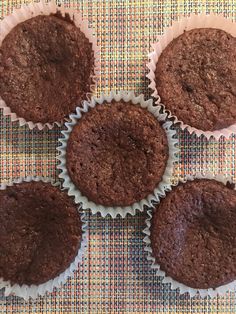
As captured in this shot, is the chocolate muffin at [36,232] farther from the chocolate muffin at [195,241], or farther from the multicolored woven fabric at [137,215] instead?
the chocolate muffin at [195,241]

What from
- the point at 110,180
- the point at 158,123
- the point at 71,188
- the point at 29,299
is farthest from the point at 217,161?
the point at 29,299

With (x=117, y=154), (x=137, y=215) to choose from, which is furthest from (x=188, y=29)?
(x=137, y=215)

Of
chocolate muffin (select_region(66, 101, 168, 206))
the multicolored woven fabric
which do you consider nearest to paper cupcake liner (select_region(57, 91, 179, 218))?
chocolate muffin (select_region(66, 101, 168, 206))

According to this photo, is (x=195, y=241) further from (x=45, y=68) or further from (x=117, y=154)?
(x=45, y=68)

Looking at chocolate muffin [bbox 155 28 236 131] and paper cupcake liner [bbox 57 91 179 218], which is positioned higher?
chocolate muffin [bbox 155 28 236 131]

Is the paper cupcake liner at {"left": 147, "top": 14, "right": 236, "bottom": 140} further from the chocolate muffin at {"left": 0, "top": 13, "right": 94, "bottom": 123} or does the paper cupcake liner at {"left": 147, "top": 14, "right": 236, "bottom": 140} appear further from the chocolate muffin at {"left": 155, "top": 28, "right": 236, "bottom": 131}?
the chocolate muffin at {"left": 0, "top": 13, "right": 94, "bottom": 123}

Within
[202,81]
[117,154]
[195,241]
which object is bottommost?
[195,241]

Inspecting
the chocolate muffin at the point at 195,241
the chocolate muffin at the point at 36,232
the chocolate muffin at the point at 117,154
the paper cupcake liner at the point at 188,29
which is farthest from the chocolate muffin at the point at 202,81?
the chocolate muffin at the point at 36,232
